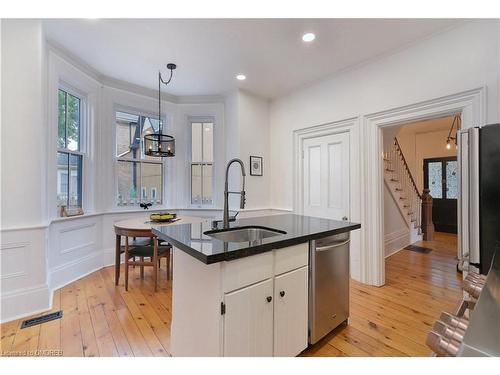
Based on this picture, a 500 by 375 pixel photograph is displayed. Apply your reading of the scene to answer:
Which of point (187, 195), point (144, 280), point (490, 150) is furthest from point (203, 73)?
point (490, 150)

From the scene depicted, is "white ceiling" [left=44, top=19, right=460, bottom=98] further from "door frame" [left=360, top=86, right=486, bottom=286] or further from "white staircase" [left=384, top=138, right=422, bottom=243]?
"white staircase" [left=384, top=138, right=422, bottom=243]

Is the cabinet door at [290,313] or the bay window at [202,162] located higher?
the bay window at [202,162]

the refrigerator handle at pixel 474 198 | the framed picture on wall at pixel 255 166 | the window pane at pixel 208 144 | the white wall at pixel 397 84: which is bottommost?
the refrigerator handle at pixel 474 198

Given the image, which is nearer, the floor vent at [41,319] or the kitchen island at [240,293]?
the kitchen island at [240,293]

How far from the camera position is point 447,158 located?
641 cm

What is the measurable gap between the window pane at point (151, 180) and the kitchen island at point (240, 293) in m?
2.66

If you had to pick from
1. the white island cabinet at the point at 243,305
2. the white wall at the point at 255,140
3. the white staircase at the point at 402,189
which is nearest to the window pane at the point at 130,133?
the white wall at the point at 255,140

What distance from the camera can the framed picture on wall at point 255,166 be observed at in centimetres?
421

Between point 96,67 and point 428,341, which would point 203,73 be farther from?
point 428,341

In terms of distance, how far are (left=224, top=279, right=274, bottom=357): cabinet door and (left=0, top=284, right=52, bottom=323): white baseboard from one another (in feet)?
7.57

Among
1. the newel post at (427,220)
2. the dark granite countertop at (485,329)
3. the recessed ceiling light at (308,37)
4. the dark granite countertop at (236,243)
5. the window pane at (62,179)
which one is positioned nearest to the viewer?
the dark granite countertop at (485,329)

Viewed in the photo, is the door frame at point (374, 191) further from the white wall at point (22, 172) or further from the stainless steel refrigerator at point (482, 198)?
the white wall at point (22, 172)

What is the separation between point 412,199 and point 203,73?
520 cm

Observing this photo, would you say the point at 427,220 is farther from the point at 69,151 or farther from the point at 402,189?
the point at 69,151
